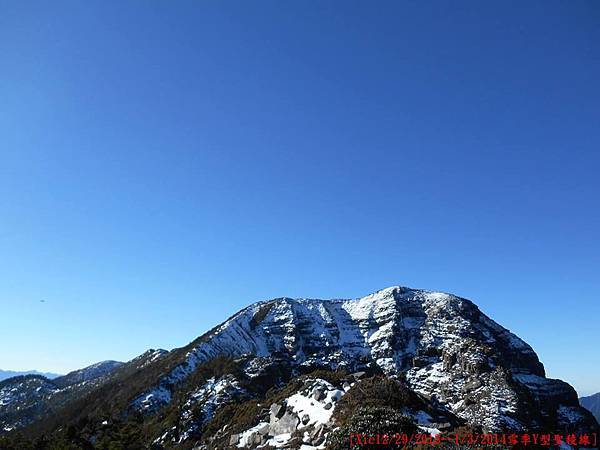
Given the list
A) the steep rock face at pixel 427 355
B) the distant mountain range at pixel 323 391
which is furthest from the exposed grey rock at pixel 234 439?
the steep rock face at pixel 427 355

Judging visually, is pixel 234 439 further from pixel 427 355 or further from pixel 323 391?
pixel 427 355

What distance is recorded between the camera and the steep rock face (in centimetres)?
9081

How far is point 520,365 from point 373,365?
219 ft

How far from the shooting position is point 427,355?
148375 millimetres

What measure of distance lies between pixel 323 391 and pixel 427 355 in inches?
4844

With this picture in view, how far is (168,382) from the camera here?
397 ft

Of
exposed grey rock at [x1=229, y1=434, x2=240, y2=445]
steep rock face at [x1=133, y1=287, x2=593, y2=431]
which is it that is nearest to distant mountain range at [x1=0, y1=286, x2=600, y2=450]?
exposed grey rock at [x1=229, y1=434, x2=240, y2=445]

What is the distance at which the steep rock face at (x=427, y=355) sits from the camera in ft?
298

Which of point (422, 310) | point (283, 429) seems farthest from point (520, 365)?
point (283, 429)

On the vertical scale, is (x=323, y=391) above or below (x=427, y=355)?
below

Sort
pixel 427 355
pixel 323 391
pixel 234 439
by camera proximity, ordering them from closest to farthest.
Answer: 1. pixel 323 391
2. pixel 234 439
3. pixel 427 355

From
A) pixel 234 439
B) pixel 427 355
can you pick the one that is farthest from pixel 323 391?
pixel 427 355

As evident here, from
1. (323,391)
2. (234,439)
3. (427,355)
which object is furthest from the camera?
(427,355)

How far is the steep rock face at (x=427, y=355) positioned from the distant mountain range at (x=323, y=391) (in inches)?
22.8
